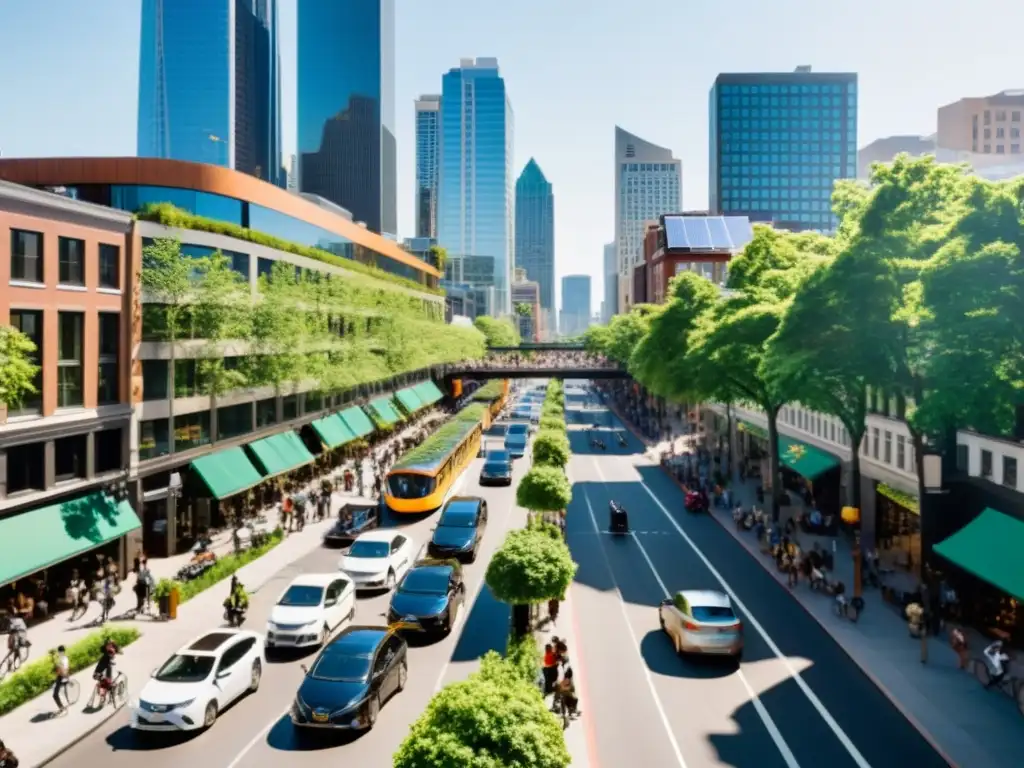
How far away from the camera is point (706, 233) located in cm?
11569

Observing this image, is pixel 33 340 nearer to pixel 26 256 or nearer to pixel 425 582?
pixel 26 256

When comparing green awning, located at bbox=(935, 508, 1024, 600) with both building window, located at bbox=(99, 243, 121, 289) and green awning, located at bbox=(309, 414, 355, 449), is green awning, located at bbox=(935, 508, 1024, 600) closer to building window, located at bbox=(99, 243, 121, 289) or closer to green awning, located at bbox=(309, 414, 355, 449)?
building window, located at bbox=(99, 243, 121, 289)

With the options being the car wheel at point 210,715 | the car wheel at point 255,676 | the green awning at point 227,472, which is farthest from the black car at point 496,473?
the car wheel at point 210,715

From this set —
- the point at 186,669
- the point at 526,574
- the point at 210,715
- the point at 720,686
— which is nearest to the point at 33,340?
the point at 186,669

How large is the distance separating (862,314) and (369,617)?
1776 centimetres

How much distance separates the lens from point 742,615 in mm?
27828

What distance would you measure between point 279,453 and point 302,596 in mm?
24711

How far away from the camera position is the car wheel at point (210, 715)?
1853 cm

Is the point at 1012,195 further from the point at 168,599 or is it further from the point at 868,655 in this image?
the point at 168,599

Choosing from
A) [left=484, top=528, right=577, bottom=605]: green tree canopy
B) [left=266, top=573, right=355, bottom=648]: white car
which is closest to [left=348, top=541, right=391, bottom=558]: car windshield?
[left=266, top=573, right=355, bottom=648]: white car

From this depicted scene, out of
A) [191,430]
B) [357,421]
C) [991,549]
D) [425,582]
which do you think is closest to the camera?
[991,549]

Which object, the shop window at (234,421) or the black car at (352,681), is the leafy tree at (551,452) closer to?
the shop window at (234,421)

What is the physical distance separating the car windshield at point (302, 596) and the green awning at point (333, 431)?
105ft

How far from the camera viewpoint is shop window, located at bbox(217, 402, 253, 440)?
4369cm
